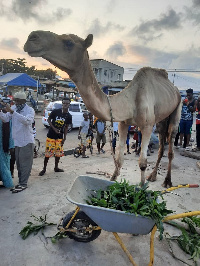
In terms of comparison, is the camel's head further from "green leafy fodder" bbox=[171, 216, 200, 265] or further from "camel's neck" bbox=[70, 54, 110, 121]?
"green leafy fodder" bbox=[171, 216, 200, 265]

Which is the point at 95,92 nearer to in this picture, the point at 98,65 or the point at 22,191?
the point at 22,191

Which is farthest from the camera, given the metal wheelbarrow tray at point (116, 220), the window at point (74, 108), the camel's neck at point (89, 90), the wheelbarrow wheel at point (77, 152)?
the window at point (74, 108)

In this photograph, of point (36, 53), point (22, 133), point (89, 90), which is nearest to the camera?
point (36, 53)

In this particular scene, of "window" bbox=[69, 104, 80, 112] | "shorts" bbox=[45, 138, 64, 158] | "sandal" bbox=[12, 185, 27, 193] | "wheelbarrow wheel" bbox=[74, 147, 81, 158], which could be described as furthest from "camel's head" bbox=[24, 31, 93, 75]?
"window" bbox=[69, 104, 80, 112]

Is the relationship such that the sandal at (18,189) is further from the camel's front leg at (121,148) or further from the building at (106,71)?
the building at (106,71)

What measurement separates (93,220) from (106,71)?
43609 mm

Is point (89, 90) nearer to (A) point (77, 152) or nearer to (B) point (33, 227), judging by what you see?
(B) point (33, 227)

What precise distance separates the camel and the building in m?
36.3

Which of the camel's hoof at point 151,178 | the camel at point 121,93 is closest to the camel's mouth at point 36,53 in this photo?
the camel at point 121,93

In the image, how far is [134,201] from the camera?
289 centimetres

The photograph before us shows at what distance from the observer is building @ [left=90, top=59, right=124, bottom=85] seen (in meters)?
41.9

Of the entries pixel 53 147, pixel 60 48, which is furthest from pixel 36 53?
pixel 53 147

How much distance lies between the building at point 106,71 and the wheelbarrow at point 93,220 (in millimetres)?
38516

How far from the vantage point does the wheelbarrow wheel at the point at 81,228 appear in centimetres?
308
